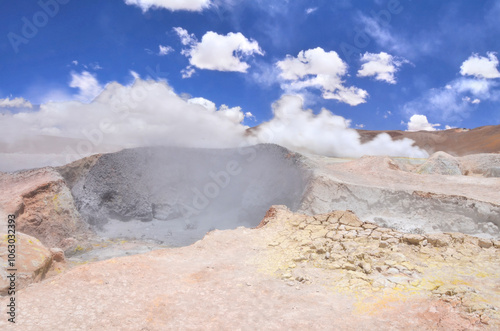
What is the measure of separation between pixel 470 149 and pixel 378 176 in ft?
134

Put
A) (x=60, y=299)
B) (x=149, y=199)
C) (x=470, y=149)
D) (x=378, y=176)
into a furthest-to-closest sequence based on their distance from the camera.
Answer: (x=470, y=149) < (x=149, y=199) < (x=378, y=176) < (x=60, y=299)

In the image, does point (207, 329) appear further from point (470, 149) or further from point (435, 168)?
point (470, 149)

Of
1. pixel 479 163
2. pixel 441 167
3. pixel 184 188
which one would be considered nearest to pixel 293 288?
pixel 184 188

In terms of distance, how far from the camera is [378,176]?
37.9ft

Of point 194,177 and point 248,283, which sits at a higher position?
point 194,177

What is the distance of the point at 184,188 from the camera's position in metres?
15.7

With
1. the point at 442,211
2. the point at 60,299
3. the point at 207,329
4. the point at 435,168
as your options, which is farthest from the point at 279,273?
the point at 435,168

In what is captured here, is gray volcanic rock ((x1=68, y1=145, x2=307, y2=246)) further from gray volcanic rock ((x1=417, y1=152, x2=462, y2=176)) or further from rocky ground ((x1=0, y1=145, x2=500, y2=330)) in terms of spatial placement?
gray volcanic rock ((x1=417, y1=152, x2=462, y2=176))

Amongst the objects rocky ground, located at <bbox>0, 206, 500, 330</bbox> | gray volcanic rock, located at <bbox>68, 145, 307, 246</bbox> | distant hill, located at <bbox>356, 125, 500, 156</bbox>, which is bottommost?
rocky ground, located at <bbox>0, 206, 500, 330</bbox>

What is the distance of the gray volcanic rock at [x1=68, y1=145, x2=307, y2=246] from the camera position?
12.7 m

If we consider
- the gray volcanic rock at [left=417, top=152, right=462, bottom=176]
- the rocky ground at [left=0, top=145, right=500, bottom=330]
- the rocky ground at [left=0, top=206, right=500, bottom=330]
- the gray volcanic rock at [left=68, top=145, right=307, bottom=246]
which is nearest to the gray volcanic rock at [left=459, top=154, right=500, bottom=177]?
the gray volcanic rock at [left=417, top=152, right=462, bottom=176]

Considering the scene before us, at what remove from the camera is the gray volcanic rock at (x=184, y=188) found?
500 inches

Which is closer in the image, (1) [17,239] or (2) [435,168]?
(1) [17,239]

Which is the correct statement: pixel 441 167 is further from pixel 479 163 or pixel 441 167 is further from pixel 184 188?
pixel 184 188
